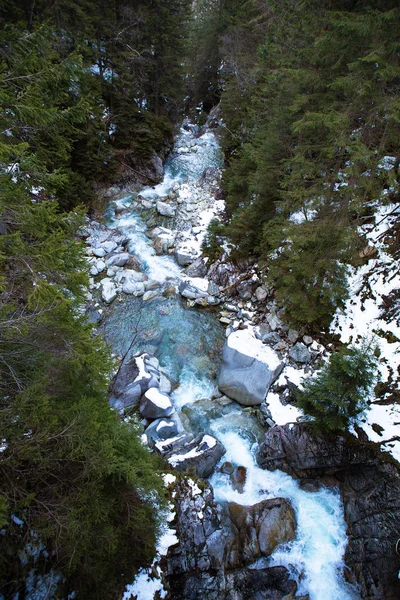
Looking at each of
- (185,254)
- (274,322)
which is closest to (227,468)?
(274,322)

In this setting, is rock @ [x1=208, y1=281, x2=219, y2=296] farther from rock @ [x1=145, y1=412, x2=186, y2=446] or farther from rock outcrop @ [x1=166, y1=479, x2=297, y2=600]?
rock outcrop @ [x1=166, y1=479, x2=297, y2=600]

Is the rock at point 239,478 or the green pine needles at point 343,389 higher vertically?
the green pine needles at point 343,389

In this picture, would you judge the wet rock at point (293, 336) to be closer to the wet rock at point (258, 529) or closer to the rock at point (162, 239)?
the wet rock at point (258, 529)

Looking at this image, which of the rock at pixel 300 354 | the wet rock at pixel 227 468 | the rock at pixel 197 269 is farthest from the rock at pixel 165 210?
the wet rock at pixel 227 468

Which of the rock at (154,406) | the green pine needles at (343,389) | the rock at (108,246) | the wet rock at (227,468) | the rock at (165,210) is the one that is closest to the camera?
the green pine needles at (343,389)

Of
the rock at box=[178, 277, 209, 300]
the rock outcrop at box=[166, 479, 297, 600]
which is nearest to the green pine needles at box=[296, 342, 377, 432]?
the rock outcrop at box=[166, 479, 297, 600]
